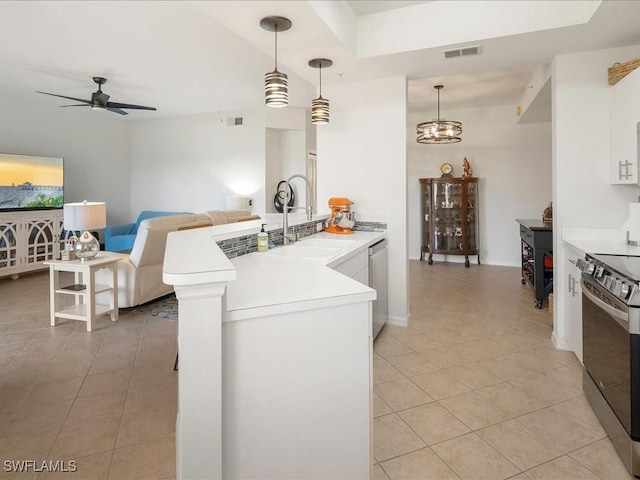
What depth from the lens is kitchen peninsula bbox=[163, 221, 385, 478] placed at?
44.9 inches

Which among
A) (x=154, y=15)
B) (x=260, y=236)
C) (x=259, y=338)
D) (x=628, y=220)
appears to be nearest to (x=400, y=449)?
(x=259, y=338)

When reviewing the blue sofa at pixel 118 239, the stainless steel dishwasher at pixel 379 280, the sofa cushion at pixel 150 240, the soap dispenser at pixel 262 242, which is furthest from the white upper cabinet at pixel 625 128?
the blue sofa at pixel 118 239

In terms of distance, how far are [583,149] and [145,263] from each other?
13.8 feet

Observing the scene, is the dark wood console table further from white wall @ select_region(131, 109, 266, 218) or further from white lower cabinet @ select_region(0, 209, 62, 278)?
white lower cabinet @ select_region(0, 209, 62, 278)

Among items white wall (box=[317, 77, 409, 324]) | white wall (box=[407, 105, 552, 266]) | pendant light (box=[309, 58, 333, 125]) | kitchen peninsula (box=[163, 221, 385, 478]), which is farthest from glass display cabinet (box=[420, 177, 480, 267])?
kitchen peninsula (box=[163, 221, 385, 478])

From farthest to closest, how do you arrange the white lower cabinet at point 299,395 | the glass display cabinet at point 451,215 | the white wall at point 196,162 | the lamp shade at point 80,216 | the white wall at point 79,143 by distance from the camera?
the white wall at point 196,162
the glass display cabinet at point 451,215
the white wall at point 79,143
the lamp shade at point 80,216
the white lower cabinet at point 299,395

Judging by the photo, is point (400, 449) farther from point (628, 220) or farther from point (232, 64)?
point (232, 64)

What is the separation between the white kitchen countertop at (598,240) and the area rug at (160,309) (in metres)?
3.61

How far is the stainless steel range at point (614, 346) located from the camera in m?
1.61

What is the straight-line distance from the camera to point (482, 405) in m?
2.24

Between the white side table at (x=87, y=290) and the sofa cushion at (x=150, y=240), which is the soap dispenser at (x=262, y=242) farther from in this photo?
the white side table at (x=87, y=290)

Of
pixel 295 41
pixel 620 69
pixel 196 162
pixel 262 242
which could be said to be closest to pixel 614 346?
pixel 262 242

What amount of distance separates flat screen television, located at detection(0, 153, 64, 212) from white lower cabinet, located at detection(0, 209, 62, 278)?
0.17 meters

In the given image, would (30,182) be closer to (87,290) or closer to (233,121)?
(233,121)
